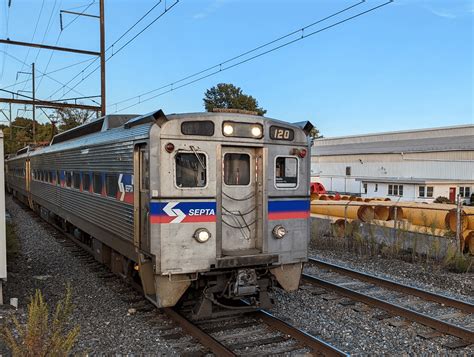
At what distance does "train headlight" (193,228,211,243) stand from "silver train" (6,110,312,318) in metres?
0.01

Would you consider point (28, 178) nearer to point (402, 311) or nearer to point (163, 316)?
point (163, 316)

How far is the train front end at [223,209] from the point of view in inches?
235

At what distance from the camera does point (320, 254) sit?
40.1ft

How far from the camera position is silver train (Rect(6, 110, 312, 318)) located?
597 cm

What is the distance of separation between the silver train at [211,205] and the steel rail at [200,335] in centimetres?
22

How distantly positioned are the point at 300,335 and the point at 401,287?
11.1 feet

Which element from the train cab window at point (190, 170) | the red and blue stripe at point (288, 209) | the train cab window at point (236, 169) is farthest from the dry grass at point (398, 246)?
the train cab window at point (190, 170)

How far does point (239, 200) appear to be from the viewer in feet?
21.5

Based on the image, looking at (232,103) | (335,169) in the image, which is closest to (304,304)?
(335,169)

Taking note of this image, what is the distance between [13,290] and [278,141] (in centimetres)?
558

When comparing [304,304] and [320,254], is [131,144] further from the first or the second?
[320,254]

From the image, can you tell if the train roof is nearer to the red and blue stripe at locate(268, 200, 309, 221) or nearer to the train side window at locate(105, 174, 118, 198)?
the train side window at locate(105, 174, 118, 198)

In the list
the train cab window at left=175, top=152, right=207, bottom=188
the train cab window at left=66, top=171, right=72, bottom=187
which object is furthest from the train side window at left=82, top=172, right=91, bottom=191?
the train cab window at left=175, top=152, right=207, bottom=188

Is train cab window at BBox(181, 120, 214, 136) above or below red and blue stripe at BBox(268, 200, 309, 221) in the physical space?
above
